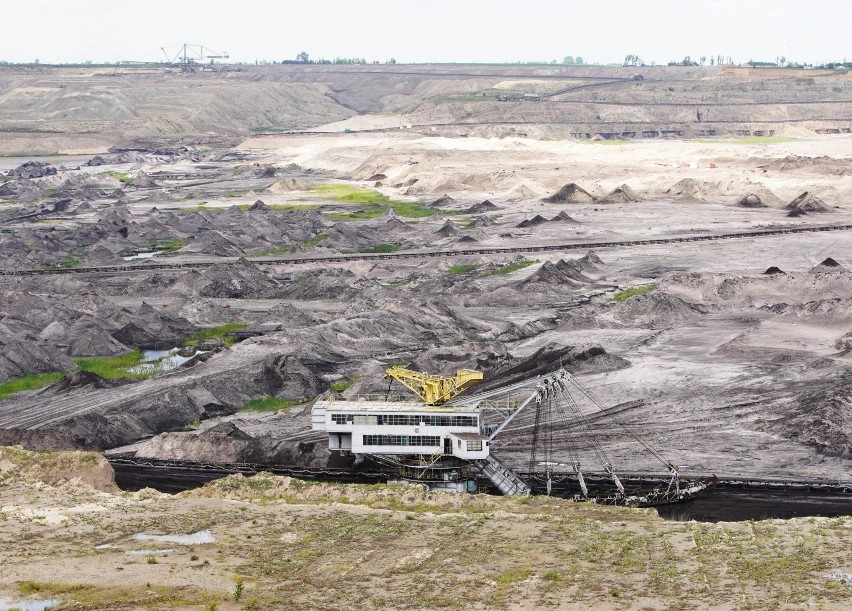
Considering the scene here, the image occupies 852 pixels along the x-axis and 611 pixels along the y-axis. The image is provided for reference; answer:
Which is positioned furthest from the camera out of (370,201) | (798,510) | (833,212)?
(370,201)

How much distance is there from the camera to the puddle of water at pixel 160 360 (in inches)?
2847

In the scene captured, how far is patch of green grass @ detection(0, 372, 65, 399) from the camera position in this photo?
67.2 meters

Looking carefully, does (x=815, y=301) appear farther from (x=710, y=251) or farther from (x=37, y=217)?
(x=37, y=217)

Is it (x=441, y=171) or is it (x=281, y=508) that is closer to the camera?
(x=281, y=508)

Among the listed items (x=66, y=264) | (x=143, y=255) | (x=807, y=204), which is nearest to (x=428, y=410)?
(x=66, y=264)

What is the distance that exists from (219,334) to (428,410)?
120 feet

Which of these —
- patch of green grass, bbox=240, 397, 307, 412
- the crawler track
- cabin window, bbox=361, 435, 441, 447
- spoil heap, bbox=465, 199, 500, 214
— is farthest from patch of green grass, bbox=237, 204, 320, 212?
cabin window, bbox=361, 435, 441, 447

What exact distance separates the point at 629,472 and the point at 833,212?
94996 mm

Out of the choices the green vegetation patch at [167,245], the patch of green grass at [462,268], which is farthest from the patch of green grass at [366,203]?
the patch of green grass at [462,268]

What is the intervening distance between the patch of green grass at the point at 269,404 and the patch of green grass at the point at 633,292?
3292cm

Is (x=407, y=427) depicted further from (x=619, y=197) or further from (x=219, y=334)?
(x=619, y=197)

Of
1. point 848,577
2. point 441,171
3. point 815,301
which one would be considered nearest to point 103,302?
point 815,301

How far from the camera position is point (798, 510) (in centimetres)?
4509

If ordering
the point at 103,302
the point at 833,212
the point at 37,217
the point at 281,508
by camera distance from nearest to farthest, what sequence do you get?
the point at 281,508
the point at 103,302
the point at 833,212
the point at 37,217
